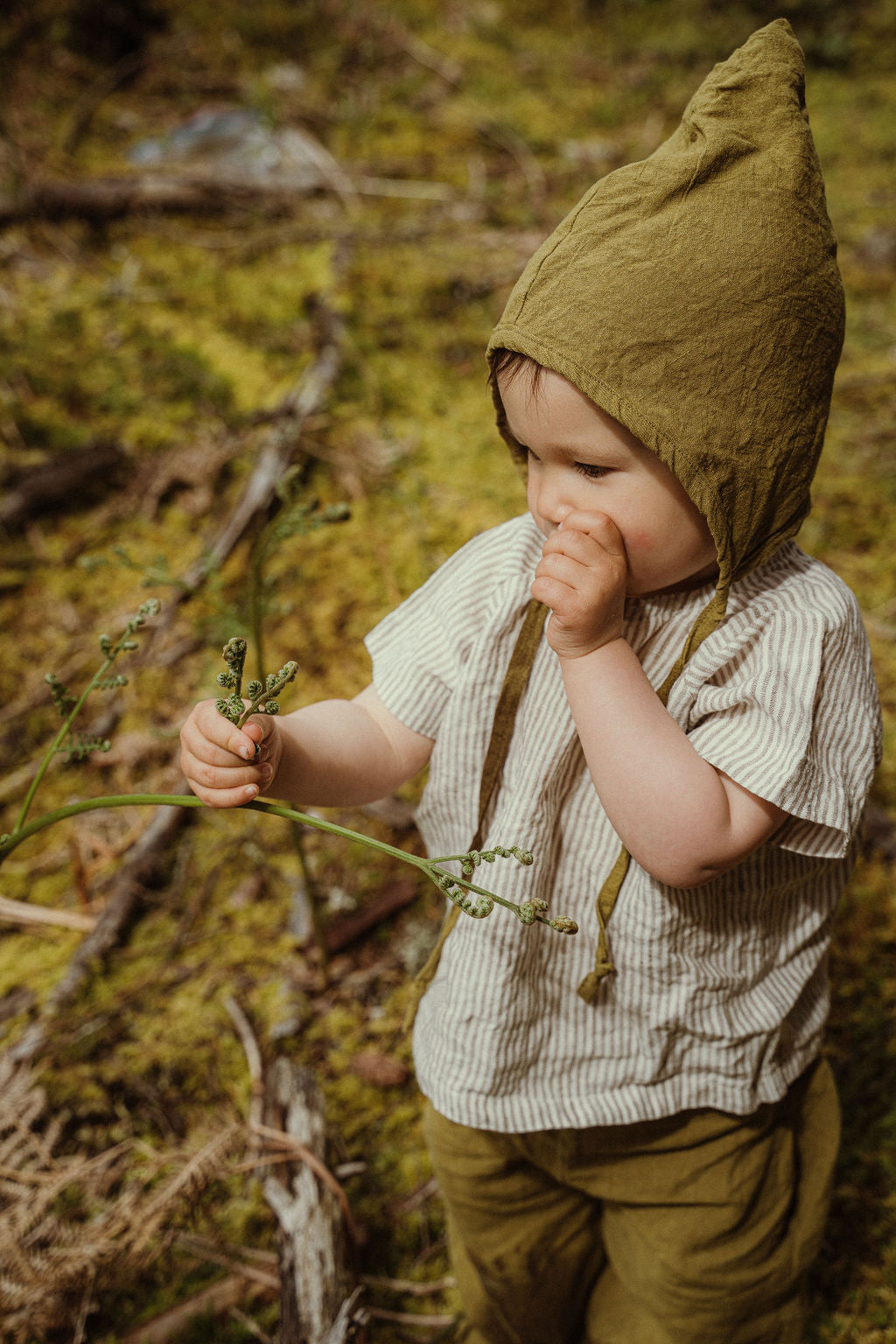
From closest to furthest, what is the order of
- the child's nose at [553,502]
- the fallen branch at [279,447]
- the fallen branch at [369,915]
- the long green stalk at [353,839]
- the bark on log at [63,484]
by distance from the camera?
the long green stalk at [353,839] → the child's nose at [553,502] → the fallen branch at [369,915] → the fallen branch at [279,447] → the bark on log at [63,484]

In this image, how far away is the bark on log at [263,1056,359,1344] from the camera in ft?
4.75

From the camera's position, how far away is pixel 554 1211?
5.15 ft

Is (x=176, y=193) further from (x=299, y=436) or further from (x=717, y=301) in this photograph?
(x=717, y=301)

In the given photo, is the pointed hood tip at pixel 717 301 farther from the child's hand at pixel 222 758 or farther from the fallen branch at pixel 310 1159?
the fallen branch at pixel 310 1159

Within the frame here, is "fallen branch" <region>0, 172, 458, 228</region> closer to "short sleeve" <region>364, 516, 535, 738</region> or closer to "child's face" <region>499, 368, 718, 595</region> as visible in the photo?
"short sleeve" <region>364, 516, 535, 738</region>

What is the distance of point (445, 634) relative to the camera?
4.36ft

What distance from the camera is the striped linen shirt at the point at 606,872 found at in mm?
1188

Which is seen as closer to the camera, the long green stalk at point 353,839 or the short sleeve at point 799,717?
the long green stalk at point 353,839

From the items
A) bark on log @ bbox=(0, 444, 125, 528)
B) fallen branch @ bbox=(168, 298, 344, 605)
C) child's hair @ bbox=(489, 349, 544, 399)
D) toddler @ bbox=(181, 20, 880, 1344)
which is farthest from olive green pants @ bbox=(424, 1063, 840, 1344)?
bark on log @ bbox=(0, 444, 125, 528)

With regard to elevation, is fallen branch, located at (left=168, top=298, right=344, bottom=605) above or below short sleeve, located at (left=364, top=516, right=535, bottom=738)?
above

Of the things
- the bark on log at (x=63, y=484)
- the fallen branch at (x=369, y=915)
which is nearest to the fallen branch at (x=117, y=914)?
the fallen branch at (x=369, y=915)

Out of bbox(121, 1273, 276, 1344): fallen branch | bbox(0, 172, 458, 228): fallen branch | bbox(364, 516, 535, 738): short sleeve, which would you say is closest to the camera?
bbox(364, 516, 535, 738): short sleeve

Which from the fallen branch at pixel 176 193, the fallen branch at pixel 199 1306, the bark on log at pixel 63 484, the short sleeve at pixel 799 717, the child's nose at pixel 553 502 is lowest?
the fallen branch at pixel 199 1306

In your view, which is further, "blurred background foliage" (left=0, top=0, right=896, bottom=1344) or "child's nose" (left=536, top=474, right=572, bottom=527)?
"blurred background foliage" (left=0, top=0, right=896, bottom=1344)
